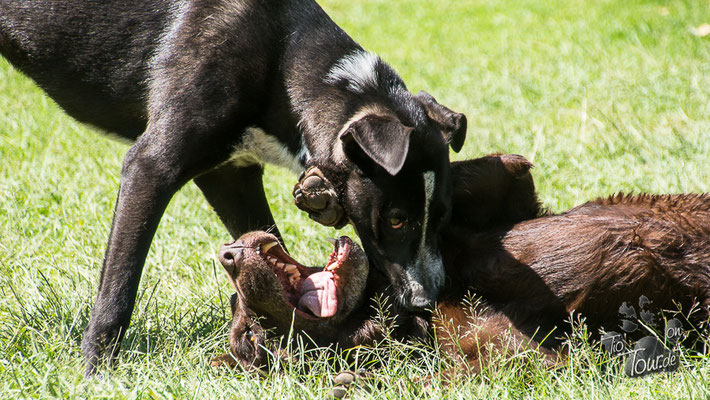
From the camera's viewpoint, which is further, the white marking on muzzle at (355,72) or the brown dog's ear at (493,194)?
the white marking on muzzle at (355,72)

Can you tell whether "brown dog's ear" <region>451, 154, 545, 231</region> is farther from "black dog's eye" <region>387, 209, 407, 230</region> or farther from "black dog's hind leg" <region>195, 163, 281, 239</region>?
"black dog's hind leg" <region>195, 163, 281, 239</region>

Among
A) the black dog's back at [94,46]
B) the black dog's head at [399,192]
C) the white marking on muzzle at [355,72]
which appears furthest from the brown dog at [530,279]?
the black dog's back at [94,46]

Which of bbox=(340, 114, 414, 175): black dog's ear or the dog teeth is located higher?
bbox=(340, 114, 414, 175): black dog's ear

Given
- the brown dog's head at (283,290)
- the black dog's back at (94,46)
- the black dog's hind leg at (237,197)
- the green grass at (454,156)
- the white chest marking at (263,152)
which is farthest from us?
the black dog's hind leg at (237,197)

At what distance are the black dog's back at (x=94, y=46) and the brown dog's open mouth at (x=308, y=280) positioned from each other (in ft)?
3.60

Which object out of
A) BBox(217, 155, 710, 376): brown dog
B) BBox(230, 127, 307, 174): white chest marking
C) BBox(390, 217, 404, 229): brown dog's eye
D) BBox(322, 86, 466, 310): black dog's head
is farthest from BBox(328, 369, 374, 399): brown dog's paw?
BBox(230, 127, 307, 174): white chest marking

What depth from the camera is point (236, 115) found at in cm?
A: 387

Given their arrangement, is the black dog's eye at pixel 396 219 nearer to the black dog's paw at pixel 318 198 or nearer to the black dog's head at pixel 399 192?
the black dog's head at pixel 399 192

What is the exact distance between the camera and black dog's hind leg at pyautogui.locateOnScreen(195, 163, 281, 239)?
176 inches

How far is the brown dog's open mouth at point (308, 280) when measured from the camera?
350 cm

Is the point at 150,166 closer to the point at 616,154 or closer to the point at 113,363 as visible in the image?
the point at 113,363

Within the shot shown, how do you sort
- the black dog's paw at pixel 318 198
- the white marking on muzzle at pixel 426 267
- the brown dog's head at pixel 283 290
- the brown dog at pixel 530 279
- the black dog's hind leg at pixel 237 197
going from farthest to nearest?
1. the black dog's hind leg at pixel 237 197
2. the black dog's paw at pixel 318 198
3. the white marking on muzzle at pixel 426 267
4. the brown dog's head at pixel 283 290
5. the brown dog at pixel 530 279

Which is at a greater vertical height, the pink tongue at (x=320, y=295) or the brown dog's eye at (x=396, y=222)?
the brown dog's eye at (x=396, y=222)

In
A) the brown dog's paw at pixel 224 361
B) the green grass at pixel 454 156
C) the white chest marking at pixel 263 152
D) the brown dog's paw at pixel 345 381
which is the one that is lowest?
the brown dog's paw at pixel 224 361
